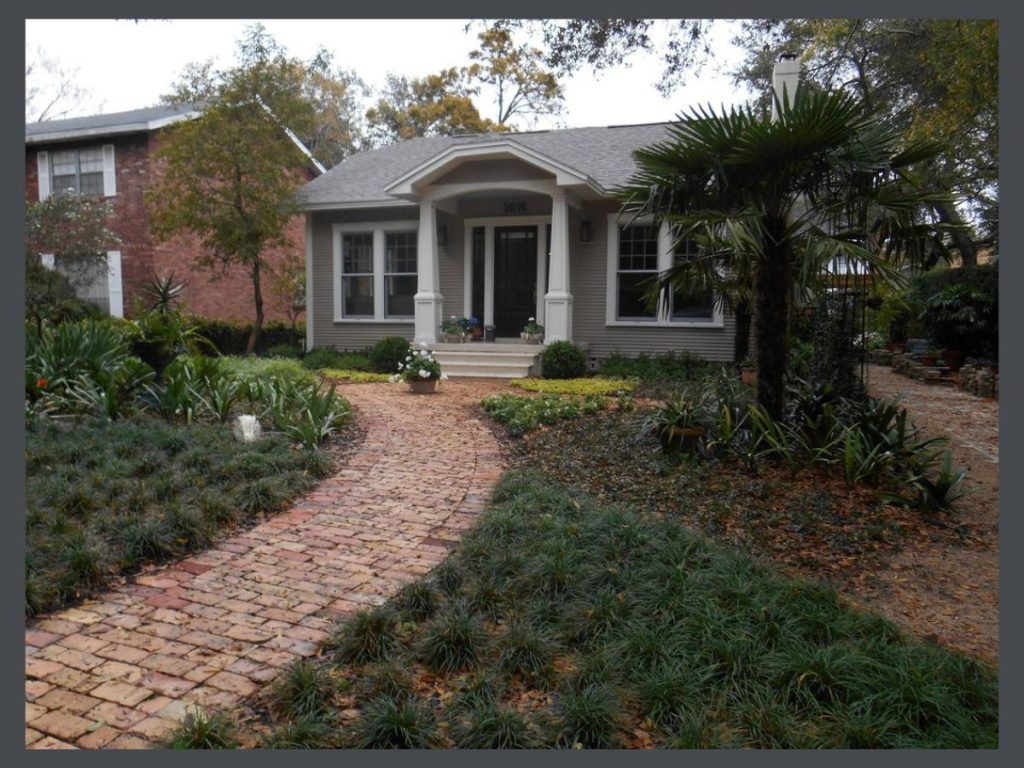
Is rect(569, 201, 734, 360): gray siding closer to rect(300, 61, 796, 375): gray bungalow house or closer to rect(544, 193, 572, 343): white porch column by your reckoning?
rect(300, 61, 796, 375): gray bungalow house

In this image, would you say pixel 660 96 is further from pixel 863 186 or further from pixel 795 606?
pixel 795 606

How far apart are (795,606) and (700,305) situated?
412 inches

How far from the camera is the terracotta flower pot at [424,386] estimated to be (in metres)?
10.5

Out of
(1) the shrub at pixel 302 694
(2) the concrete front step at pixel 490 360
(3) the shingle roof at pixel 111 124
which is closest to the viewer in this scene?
(1) the shrub at pixel 302 694

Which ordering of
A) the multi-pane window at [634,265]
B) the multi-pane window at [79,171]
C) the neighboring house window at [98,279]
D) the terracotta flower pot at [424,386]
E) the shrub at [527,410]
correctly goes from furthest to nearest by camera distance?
1. the multi-pane window at [79,171]
2. the neighboring house window at [98,279]
3. the multi-pane window at [634,265]
4. the terracotta flower pot at [424,386]
5. the shrub at [527,410]

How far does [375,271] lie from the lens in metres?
15.0

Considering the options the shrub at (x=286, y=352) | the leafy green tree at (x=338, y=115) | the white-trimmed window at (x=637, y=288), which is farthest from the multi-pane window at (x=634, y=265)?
the leafy green tree at (x=338, y=115)

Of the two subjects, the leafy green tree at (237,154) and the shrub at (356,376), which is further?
the leafy green tree at (237,154)

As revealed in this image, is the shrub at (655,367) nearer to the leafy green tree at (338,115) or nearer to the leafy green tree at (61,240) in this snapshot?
the leafy green tree at (61,240)

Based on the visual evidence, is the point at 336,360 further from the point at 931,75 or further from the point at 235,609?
the point at 931,75

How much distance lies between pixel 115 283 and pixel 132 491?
48.3 feet

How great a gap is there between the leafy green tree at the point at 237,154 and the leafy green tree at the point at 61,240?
1.66 meters

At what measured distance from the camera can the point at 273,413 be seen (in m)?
7.45

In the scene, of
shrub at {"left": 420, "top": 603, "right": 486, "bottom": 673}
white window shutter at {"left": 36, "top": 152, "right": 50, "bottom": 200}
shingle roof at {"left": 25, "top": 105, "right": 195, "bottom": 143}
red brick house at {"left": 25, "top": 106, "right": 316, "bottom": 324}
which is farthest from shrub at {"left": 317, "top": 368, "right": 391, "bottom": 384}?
white window shutter at {"left": 36, "top": 152, "right": 50, "bottom": 200}
